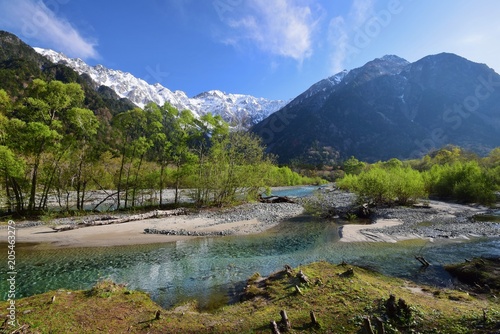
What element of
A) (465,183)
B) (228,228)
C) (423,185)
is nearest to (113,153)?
(228,228)

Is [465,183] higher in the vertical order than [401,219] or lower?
higher

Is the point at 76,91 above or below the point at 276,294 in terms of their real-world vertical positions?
above

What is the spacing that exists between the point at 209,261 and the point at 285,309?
374 inches

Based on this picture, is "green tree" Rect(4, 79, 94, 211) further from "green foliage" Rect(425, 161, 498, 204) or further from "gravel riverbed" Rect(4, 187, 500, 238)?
"green foliage" Rect(425, 161, 498, 204)

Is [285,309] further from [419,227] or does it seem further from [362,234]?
[419,227]

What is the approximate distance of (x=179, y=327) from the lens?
8289 mm

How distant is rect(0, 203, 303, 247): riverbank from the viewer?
22234mm

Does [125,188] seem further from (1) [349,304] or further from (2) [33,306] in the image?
(1) [349,304]

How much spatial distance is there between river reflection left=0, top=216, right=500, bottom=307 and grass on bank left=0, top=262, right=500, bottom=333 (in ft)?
6.98

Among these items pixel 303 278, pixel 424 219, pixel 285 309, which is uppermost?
pixel 303 278

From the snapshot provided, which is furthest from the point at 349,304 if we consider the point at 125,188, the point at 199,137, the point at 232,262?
the point at 125,188

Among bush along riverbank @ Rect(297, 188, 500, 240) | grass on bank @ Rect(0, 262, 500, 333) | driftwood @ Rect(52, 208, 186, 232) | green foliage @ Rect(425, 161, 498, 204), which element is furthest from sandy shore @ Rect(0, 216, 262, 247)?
A: green foliage @ Rect(425, 161, 498, 204)

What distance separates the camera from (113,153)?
4003cm

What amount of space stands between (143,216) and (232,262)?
18.2 metres
